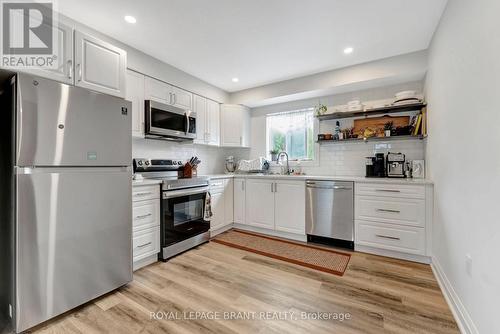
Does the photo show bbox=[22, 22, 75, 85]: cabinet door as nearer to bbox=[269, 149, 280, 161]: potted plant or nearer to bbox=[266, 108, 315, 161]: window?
bbox=[269, 149, 280, 161]: potted plant

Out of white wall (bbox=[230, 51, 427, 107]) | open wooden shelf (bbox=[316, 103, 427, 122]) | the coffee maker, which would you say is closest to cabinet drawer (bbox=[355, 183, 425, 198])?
the coffee maker

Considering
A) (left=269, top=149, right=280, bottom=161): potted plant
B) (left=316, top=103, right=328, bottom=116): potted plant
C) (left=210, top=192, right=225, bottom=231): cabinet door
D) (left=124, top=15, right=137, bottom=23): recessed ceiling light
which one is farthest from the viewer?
(left=269, top=149, right=280, bottom=161): potted plant

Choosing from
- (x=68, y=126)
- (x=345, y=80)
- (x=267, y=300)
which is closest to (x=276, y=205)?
(x=267, y=300)

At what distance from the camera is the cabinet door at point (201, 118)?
11.7 ft

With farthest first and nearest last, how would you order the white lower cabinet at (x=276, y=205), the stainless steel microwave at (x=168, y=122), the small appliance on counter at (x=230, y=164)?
1. the small appliance on counter at (x=230, y=164)
2. the white lower cabinet at (x=276, y=205)
3. the stainless steel microwave at (x=168, y=122)

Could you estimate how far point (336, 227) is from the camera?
2.97 metres

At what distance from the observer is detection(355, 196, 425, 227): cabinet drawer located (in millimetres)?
2479

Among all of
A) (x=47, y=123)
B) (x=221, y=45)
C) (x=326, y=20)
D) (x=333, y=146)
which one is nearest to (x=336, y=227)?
(x=333, y=146)

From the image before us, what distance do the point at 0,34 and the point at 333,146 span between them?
377cm

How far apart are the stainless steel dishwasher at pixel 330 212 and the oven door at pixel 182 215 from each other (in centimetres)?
152

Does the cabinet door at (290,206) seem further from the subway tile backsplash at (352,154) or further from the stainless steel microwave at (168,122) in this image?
the stainless steel microwave at (168,122)

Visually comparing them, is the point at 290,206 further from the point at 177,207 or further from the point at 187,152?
the point at 187,152

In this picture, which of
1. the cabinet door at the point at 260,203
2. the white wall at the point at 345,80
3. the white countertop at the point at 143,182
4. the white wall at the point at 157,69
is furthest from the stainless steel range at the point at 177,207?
the white wall at the point at 345,80

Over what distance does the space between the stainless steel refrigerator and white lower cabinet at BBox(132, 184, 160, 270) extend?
0.26 m
